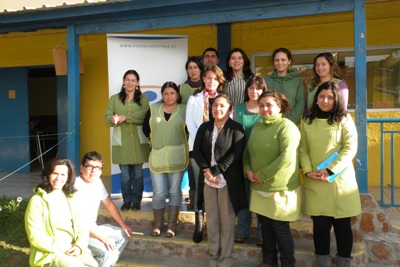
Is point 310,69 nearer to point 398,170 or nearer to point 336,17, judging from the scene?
point 336,17

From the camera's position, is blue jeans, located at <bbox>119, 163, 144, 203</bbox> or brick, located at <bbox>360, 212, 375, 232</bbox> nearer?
brick, located at <bbox>360, 212, 375, 232</bbox>

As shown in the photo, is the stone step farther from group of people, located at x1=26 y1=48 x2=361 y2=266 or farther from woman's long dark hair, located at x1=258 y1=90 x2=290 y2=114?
woman's long dark hair, located at x1=258 y1=90 x2=290 y2=114

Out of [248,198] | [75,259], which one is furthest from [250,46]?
[75,259]

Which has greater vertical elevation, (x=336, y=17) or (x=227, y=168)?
(x=336, y=17)

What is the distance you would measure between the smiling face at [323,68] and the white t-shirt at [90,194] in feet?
8.01

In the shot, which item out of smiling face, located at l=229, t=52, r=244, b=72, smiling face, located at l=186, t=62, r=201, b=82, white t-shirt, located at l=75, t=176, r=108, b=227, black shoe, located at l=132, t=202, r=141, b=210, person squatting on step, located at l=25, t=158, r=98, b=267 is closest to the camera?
person squatting on step, located at l=25, t=158, r=98, b=267

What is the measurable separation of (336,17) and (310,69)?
0.87 meters

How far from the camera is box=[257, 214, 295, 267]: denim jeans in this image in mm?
3577

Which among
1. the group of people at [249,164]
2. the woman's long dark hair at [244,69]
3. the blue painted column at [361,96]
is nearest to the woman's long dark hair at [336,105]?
the group of people at [249,164]

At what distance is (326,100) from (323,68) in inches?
25.8

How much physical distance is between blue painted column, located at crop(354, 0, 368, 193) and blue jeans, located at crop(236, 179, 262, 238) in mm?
1197

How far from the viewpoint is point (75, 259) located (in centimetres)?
330

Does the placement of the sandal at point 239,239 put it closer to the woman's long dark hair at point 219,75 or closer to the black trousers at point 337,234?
the black trousers at point 337,234

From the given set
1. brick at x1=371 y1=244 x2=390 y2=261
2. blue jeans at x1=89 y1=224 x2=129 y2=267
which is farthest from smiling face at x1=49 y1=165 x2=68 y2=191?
brick at x1=371 y1=244 x2=390 y2=261
